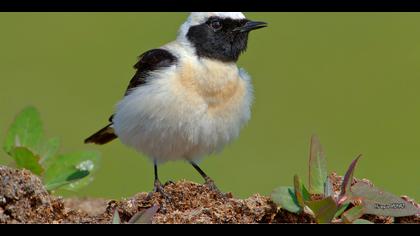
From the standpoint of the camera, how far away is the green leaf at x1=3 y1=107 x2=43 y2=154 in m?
4.31

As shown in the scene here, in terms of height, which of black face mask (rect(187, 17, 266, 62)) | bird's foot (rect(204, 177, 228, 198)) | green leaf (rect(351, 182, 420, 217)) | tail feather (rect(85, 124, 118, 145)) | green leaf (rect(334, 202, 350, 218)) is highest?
black face mask (rect(187, 17, 266, 62))

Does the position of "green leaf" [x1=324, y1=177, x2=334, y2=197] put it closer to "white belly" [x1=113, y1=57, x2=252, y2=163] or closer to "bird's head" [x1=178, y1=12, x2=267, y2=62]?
"white belly" [x1=113, y1=57, x2=252, y2=163]

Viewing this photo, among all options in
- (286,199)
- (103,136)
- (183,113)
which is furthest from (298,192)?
(103,136)

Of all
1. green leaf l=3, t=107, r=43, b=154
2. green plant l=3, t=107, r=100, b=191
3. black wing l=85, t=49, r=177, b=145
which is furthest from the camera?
black wing l=85, t=49, r=177, b=145

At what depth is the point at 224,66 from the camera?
5.52 meters

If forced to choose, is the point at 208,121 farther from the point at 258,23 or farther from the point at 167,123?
the point at 258,23

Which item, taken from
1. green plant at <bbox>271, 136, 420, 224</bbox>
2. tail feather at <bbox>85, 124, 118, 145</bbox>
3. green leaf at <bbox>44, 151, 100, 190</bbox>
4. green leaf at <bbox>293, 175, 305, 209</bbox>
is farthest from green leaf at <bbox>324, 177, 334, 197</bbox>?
tail feather at <bbox>85, 124, 118, 145</bbox>

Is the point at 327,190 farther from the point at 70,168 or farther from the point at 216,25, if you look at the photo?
the point at 216,25

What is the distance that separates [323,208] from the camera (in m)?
2.91

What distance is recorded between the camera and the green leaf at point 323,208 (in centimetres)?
288

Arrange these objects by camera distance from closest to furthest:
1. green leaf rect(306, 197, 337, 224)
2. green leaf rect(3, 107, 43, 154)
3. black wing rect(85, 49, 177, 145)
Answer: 1. green leaf rect(306, 197, 337, 224)
2. green leaf rect(3, 107, 43, 154)
3. black wing rect(85, 49, 177, 145)

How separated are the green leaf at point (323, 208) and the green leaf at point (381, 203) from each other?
0.50 ft

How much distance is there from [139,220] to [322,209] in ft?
2.63
